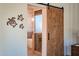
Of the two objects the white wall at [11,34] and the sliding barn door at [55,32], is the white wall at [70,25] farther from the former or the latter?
the white wall at [11,34]

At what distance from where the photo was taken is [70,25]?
3.93 meters

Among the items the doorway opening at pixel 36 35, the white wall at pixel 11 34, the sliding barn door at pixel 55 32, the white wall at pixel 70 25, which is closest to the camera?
the white wall at pixel 11 34

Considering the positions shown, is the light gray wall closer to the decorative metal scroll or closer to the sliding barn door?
the decorative metal scroll

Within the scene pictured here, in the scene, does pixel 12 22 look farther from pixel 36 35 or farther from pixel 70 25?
pixel 70 25

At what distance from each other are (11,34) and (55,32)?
133 centimetres

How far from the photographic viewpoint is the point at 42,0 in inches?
25.8

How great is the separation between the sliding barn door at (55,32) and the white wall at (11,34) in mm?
836

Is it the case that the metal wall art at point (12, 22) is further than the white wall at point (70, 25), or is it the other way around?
the white wall at point (70, 25)

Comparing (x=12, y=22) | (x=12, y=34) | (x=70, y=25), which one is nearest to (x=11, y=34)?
(x=12, y=34)

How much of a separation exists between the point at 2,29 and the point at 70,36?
1996 mm

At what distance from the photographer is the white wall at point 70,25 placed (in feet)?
12.7

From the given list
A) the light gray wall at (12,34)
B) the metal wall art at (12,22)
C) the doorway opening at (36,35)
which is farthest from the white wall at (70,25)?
the metal wall art at (12,22)

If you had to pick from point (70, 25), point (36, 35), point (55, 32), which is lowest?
point (36, 35)

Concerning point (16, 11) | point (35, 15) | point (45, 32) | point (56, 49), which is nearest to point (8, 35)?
point (16, 11)
